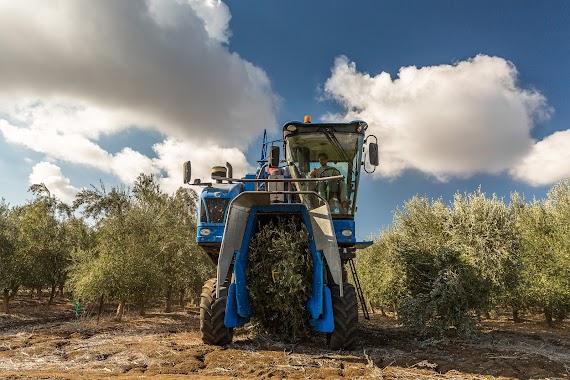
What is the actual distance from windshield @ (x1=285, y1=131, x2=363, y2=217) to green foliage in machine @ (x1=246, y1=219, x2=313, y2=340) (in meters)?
1.01

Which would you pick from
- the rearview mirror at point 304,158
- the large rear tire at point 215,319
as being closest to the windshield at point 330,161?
the rearview mirror at point 304,158

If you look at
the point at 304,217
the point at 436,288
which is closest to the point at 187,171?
the point at 304,217

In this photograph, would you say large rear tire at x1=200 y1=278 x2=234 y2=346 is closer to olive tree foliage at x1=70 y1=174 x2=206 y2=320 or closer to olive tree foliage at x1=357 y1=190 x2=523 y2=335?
olive tree foliage at x1=357 y1=190 x2=523 y2=335

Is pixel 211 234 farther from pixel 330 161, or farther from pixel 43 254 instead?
pixel 43 254

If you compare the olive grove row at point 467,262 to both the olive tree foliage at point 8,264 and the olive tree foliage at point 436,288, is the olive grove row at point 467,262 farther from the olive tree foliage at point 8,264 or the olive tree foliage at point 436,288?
the olive tree foliage at point 8,264

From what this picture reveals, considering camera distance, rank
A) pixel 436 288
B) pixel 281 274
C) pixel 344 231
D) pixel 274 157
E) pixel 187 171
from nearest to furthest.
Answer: pixel 281 274
pixel 274 157
pixel 344 231
pixel 187 171
pixel 436 288

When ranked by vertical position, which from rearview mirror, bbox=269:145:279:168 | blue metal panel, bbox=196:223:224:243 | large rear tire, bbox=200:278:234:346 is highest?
rearview mirror, bbox=269:145:279:168

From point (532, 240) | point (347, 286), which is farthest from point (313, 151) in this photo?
point (532, 240)

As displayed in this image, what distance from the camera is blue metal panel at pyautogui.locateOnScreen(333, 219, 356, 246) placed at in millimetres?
7008

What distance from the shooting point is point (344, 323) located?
6.58m

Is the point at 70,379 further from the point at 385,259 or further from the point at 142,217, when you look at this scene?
the point at 142,217

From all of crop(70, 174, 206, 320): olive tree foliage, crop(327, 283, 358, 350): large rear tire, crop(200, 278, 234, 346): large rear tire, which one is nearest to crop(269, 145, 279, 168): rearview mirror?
crop(200, 278, 234, 346): large rear tire

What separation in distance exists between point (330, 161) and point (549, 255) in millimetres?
10761

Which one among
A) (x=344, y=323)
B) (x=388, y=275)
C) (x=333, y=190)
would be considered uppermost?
(x=333, y=190)
